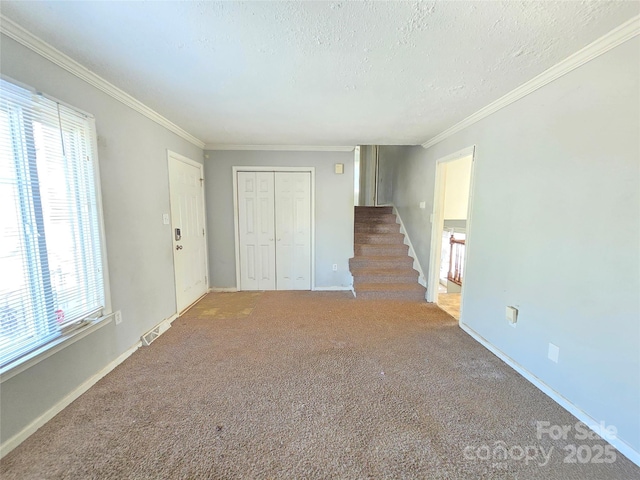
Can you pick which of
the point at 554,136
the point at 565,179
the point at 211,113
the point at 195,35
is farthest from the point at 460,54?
the point at 211,113

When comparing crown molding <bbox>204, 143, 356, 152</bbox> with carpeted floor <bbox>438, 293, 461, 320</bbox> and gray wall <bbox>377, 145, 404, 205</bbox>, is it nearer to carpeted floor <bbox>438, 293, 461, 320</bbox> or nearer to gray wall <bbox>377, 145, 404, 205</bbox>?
gray wall <bbox>377, 145, 404, 205</bbox>

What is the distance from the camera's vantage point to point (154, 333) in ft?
8.55

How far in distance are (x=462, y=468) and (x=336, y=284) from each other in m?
3.05

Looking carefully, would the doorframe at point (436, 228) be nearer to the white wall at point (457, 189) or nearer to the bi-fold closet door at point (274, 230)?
the white wall at point (457, 189)

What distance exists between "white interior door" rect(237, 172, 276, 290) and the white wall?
9.49ft

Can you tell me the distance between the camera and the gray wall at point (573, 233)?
4.57 ft

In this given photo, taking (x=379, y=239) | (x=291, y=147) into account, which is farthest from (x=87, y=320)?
(x=379, y=239)

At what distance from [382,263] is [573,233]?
2719mm

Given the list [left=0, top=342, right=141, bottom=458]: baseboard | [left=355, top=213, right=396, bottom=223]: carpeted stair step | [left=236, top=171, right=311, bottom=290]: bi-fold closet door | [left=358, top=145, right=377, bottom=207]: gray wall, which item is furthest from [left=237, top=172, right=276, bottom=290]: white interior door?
[left=358, top=145, right=377, bottom=207]: gray wall

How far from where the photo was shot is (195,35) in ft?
4.65

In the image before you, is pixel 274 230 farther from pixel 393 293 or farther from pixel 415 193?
pixel 415 193

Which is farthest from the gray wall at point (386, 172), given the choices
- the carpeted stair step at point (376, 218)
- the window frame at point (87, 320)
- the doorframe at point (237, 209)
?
the window frame at point (87, 320)

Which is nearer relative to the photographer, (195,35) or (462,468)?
(462,468)

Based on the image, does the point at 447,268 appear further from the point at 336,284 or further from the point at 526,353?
the point at 526,353
